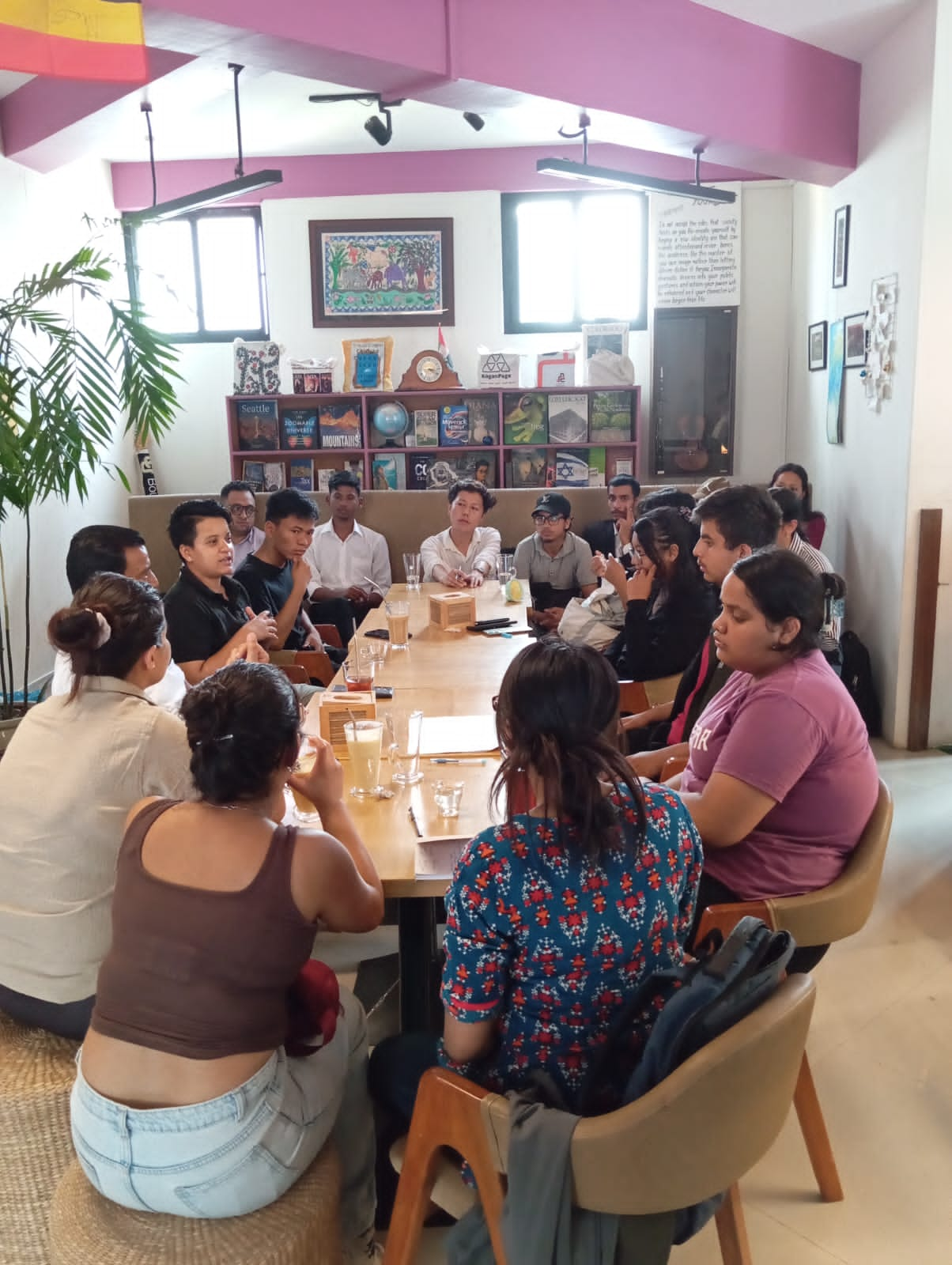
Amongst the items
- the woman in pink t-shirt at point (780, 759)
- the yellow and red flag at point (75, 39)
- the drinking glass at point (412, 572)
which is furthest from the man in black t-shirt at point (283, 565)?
the woman in pink t-shirt at point (780, 759)

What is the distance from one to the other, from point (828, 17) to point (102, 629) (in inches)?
176

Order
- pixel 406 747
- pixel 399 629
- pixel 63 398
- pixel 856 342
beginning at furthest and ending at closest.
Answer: pixel 856 342, pixel 63 398, pixel 399 629, pixel 406 747

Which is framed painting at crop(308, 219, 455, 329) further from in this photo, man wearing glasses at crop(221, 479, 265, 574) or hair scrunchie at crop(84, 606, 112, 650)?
hair scrunchie at crop(84, 606, 112, 650)

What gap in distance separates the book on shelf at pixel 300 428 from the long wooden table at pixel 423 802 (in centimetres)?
381

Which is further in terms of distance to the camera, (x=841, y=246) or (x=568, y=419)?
(x=568, y=419)

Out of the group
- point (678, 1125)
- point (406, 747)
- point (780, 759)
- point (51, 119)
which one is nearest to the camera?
point (678, 1125)

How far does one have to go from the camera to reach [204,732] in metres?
1.53

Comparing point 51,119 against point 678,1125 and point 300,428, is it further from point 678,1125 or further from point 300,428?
point 678,1125

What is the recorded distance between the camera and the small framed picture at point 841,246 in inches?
210

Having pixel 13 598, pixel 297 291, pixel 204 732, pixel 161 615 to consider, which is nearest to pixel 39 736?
pixel 161 615

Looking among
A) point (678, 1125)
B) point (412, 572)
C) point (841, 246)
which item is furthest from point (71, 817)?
point (841, 246)

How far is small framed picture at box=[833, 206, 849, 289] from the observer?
17.5 feet

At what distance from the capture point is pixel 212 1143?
1413 mm

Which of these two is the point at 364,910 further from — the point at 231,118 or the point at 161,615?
the point at 231,118
